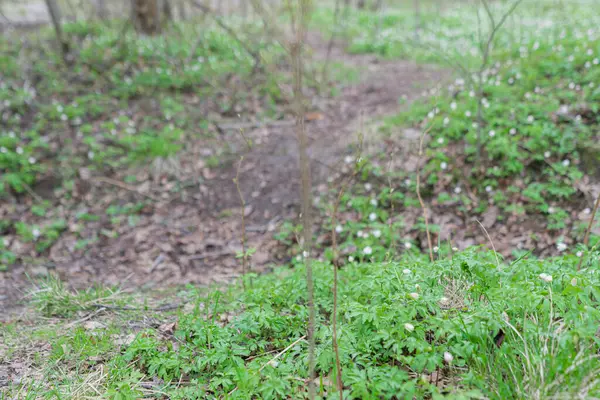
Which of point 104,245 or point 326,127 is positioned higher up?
point 326,127

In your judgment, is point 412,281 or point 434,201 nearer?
point 412,281

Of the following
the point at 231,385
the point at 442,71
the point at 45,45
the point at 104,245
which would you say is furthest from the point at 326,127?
the point at 45,45

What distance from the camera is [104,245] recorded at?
16.7 ft

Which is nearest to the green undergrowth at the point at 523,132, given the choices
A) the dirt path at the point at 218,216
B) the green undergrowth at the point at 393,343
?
the dirt path at the point at 218,216

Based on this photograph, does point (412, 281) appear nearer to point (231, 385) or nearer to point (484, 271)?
point (484, 271)

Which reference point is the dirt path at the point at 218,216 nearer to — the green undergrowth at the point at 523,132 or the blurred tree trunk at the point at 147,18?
the green undergrowth at the point at 523,132

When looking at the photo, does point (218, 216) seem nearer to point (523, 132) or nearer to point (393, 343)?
point (393, 343)

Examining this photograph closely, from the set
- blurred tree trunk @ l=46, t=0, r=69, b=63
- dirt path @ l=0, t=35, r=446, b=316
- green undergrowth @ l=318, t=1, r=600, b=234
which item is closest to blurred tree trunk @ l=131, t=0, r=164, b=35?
blurred tree trunk @ l=46, t=0, r=69, b=63

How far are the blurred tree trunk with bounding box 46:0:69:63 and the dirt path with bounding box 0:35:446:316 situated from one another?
155 inches

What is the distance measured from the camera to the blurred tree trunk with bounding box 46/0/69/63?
7672mm

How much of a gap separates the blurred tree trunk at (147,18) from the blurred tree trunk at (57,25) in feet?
5.70

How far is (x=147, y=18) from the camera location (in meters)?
9.38

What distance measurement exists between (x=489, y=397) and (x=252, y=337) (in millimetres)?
1347

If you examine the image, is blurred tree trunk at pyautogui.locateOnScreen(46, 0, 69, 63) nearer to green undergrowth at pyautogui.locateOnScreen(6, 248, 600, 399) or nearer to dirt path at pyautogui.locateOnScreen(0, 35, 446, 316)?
dirt path at pyautogui.locateOnScreen(0, 35, 446, 316)
